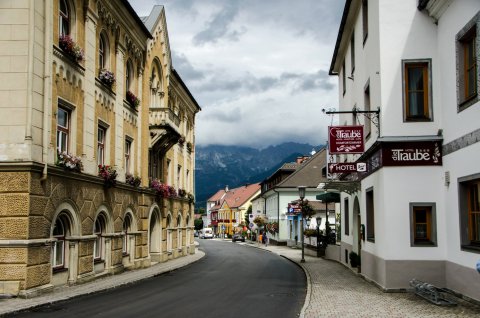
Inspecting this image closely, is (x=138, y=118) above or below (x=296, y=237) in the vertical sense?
above

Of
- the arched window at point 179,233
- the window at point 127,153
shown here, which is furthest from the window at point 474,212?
the arched window at point 179,233

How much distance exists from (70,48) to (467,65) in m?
12.0

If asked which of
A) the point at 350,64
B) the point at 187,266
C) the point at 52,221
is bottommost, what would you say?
the point at 187,266

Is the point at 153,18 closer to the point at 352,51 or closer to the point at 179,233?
the point at 352,51

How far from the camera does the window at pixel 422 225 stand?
15.7 m

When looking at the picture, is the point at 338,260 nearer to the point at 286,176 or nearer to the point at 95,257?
the point at 95,257

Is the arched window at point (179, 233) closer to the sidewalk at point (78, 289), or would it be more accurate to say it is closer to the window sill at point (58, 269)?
the sidewalk at point (78, 289)

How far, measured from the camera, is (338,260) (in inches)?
1220

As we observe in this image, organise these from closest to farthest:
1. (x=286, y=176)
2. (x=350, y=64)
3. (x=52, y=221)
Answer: (x=52, y=221), (x=350, y=64), (x=286, y=176)

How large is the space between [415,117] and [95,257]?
12.8 metres

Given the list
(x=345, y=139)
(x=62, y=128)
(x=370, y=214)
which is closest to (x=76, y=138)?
(x=62, y=128)

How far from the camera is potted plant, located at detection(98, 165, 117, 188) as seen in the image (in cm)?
2066

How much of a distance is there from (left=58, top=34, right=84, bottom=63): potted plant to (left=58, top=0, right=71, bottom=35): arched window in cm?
31

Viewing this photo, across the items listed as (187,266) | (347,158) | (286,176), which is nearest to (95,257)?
(187,266)
